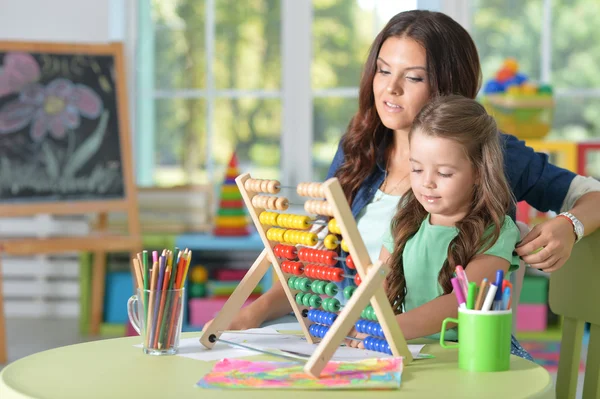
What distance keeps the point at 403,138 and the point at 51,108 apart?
2609 mm

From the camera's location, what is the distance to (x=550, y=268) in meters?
1.66

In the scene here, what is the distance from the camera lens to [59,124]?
4.22 m

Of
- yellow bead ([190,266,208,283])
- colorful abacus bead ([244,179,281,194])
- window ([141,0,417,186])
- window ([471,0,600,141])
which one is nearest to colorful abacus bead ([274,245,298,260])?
colorful abacus bead ([244,179,281,194])

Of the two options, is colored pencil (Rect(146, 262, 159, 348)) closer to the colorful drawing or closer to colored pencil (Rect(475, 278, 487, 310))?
the colorful drawing

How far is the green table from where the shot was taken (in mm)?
1195

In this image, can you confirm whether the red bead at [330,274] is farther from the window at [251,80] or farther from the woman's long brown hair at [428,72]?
the window at [251,80]

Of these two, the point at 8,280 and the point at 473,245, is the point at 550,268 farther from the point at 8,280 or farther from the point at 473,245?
the point at 8,280

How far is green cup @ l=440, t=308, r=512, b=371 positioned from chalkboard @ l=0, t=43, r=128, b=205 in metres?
3.14

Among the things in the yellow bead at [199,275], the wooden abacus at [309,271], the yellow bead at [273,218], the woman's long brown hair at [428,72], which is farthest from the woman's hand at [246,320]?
the yellow bead at [199,275]

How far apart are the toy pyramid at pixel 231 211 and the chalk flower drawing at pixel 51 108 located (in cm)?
70

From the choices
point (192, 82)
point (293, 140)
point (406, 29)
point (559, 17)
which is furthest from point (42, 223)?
point (406, 29)

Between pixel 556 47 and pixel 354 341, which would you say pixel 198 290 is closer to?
pixel 556 47

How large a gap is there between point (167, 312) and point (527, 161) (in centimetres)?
97

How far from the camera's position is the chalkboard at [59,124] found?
Answer: 414 cm
